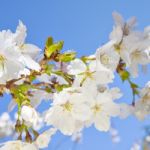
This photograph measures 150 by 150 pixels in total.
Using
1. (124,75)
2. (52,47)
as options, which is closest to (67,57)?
(52,47)

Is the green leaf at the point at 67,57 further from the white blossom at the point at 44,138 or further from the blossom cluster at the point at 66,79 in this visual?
the white blossom at the point at 44,138

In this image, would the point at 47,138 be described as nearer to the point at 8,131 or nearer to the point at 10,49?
the point at 10,49

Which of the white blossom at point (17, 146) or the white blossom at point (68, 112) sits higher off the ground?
the white blossom at point (68, 112)

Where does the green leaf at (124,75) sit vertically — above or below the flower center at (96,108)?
above

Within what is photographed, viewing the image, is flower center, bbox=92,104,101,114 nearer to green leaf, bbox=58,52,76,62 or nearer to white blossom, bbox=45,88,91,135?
white blossom, bbox=45,88,91,135

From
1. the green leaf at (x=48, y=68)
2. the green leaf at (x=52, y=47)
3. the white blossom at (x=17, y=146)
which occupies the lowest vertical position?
the white blossom at (x=17, y=146)

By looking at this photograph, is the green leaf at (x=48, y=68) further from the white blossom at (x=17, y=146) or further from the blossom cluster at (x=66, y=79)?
the white blossom at (x=17, y=146)

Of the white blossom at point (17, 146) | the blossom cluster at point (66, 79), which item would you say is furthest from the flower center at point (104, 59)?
the white blossom at point (17, 146)

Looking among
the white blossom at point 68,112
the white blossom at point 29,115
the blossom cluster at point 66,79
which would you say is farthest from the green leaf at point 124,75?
the white blossom at point 29,115

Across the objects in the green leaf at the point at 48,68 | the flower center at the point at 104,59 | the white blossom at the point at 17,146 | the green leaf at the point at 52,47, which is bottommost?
the white blossom at the point at 17,146

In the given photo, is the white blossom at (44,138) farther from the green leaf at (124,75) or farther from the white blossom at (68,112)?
the green leaf at (124,75)
